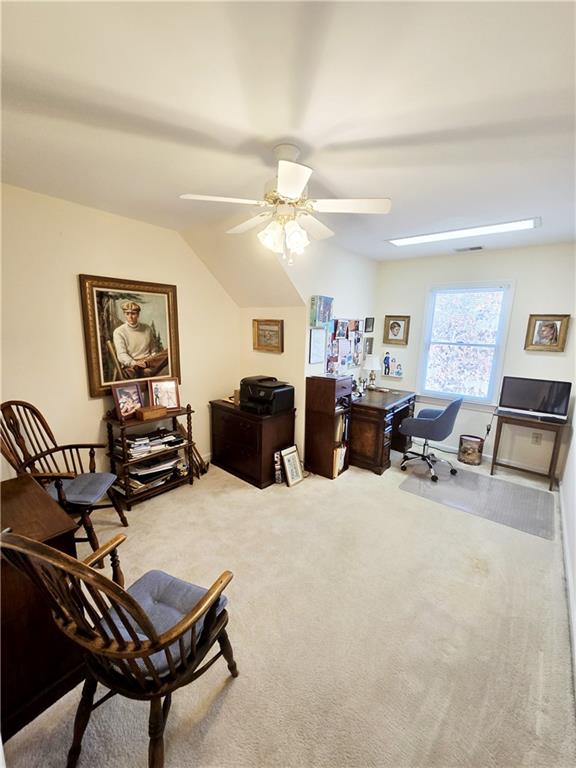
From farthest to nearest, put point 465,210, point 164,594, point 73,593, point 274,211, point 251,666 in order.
→ point 465,210 < point 274,211 < point 251,666 < point 164,594 < point 73,593

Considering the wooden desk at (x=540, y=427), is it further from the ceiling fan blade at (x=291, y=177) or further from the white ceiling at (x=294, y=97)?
the ceiling fan blade at (x=291, y=177)

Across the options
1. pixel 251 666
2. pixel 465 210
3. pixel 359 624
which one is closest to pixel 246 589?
pixel 251 666

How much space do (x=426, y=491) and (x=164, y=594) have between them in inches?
102

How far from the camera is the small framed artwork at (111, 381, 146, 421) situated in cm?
267

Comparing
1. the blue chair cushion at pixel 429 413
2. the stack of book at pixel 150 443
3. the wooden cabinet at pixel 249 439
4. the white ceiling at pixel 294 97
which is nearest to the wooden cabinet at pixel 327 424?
the wooden cabinet at pixel 249 439

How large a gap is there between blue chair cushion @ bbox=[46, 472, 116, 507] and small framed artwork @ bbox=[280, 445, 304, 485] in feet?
5.14

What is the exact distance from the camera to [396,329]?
4363 mm

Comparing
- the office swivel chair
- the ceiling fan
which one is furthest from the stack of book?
the office swivel chair

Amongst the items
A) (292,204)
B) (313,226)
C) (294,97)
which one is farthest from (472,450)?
(294,97)

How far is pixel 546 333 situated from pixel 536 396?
0.70 meters

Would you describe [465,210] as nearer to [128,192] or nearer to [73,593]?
[128,192]

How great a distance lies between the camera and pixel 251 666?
1478 millimetres

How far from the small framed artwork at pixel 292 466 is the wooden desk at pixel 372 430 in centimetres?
70

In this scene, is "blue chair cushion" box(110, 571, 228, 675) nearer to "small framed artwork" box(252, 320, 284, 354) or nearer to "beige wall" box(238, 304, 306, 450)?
"beige wall" box(238, 304, 306, 450)
